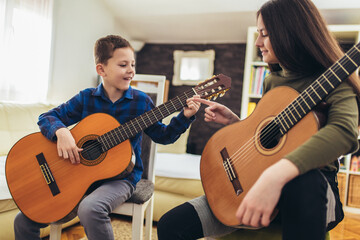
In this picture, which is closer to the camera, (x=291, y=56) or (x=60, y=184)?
(x=291, y=56)

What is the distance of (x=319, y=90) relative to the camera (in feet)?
2.29

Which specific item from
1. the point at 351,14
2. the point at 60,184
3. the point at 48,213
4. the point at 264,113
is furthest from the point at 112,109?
the point at 351,14

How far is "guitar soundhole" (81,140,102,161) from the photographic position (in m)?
1.16

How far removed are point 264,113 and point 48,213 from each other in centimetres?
87

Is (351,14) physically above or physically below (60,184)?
above

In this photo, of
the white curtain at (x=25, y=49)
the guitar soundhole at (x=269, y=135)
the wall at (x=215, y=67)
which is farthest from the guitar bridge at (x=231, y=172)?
the wall at (x=215, y=67)

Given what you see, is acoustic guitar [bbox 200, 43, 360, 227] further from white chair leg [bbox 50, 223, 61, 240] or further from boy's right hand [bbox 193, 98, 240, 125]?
white chair leg [bbox 50, 223, 61, 240]

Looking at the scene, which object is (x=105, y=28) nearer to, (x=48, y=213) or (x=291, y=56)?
(x=48, y=213)

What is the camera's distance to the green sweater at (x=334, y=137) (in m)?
0.63

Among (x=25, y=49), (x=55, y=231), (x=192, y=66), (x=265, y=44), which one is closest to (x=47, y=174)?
(x=55, y=231)

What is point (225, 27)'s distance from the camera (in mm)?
3357

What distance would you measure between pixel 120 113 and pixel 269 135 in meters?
0.76

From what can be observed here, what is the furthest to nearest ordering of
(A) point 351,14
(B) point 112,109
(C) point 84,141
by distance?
1. (A) point 351,14
2. (B) point 112,109
3. (C) point 84,141

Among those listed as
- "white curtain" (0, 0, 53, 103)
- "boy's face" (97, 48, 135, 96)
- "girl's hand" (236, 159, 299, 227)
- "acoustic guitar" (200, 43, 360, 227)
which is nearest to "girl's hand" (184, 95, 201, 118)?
"acoustic guitar" (200, 43, 360, 227)
